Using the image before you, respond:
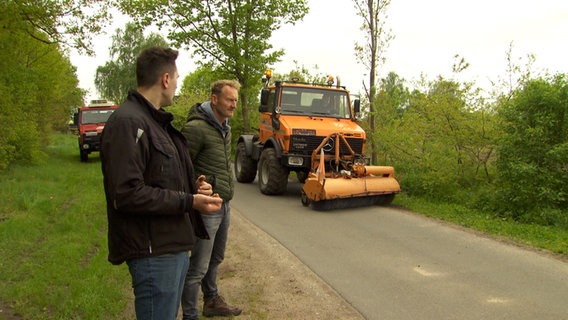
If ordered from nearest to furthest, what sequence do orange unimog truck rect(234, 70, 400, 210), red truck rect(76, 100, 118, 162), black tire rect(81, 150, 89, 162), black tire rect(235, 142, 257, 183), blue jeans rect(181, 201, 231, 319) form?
blue jeans rect(181, 201, 231, 319) < orange unimog truck rect(234, 70, 400, 210) < black tire rect(235, 142, 257, 183) < red truck rect(76, 100, 118, 162) < black tire rect(81, 150, 89, 162)

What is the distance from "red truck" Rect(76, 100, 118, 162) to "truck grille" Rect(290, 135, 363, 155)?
11059 mm

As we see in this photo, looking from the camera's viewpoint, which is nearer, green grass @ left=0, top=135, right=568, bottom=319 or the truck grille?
green grass @ left=0, top=135, right=568, bottom=319

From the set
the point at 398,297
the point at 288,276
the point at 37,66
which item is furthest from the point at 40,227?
the point at 37,66

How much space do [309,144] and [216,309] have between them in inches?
250

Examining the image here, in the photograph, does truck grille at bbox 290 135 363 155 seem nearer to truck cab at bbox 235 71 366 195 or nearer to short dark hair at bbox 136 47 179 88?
truck cab at bbox 235 71 366 195

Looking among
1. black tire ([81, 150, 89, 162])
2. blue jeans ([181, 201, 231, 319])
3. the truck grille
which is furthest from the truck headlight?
black tire ([81, 150, 89, 162])

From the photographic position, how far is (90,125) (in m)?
19.7

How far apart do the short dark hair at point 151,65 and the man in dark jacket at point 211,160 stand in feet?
4.38

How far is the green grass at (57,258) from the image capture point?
421 cm

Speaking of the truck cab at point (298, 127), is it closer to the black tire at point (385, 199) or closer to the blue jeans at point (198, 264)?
the black tire at point (385, 199)

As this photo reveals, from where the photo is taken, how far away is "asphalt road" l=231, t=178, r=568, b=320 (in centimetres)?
433

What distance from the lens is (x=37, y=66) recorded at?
17.0 meters

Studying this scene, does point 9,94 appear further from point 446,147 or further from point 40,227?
point 446,147

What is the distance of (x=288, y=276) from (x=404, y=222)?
3.45m
